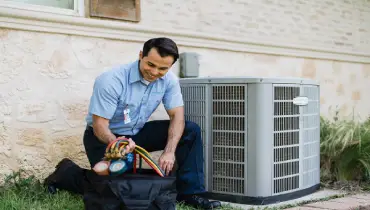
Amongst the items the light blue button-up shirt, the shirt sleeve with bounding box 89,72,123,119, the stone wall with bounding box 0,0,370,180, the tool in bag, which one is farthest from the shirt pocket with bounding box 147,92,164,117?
the stone wall with bounding box 0,0,370,180

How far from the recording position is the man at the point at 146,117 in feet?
10.7

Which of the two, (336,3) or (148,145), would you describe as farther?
(336,3)

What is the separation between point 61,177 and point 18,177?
1.39ft

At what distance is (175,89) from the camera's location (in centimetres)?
362

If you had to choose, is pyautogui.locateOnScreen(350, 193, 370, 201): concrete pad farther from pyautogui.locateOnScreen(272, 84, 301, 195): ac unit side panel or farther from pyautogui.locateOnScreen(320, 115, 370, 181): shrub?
pyautogui.locateOnScreen(272, 84, 301, 195): ac unit side panel

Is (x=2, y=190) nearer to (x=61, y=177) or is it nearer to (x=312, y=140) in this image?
(x=61, y=177)

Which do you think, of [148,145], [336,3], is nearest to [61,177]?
[148,145]

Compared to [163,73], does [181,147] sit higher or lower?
lower

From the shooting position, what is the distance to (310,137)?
421 cm

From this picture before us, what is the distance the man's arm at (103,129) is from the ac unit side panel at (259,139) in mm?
1111

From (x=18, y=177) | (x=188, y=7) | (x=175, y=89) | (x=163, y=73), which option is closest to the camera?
(x=163, y=73)

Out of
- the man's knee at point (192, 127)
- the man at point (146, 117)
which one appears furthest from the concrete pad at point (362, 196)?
the man's knee at point (192, 127)

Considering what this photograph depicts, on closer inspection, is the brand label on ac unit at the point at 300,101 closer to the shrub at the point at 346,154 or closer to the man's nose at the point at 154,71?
the shrub at the point at 346,154

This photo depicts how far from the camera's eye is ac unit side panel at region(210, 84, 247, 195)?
3.83 meters
